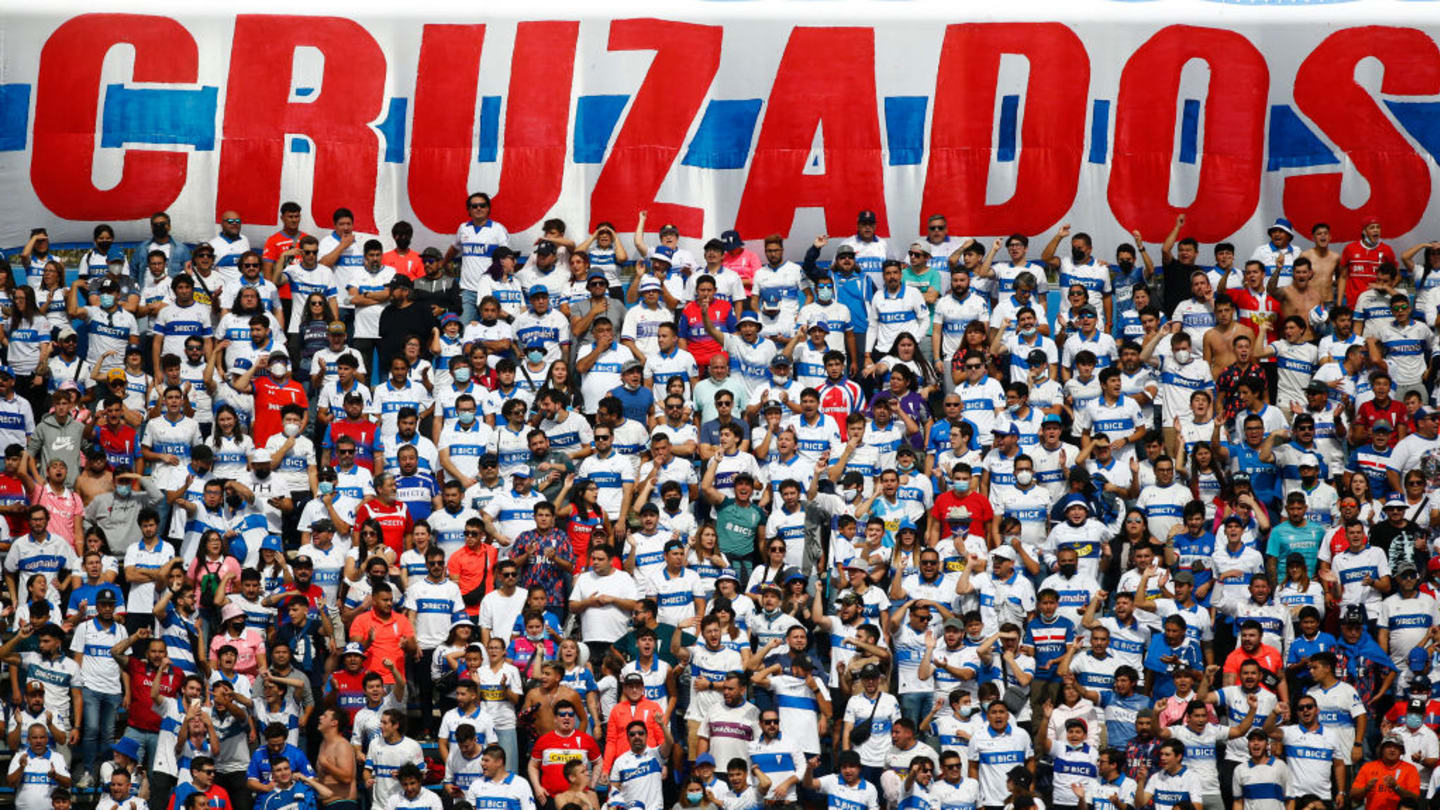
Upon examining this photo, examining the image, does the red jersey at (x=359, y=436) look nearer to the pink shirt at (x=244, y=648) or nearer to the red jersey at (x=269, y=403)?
the red jersey at (x=269, y=403)

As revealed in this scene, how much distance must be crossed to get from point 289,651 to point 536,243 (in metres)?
6.19

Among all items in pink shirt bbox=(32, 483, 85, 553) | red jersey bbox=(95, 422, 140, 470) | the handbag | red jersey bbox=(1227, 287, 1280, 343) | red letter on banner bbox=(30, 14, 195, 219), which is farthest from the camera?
red letter on banner bbox=(30, 14, 195, 219)

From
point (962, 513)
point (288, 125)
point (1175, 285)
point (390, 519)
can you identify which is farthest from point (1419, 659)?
point (288, 125)

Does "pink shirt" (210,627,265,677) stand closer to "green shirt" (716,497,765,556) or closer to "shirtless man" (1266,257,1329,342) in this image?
"green shirt" (716,497,765,556)

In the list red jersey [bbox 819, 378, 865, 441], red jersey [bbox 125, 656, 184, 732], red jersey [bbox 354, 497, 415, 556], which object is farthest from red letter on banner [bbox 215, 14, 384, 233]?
red jersey [bbox 125, 656, 184, 732]

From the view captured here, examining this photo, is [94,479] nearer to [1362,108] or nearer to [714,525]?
[714,525]

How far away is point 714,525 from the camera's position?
19406 mm

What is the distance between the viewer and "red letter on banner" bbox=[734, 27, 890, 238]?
23.5 meters

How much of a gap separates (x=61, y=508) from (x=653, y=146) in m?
7.44

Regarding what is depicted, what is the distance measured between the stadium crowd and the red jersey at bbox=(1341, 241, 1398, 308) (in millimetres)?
34

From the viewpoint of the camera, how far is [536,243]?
2267 centimetres

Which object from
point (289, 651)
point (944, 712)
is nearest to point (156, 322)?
point (289, 651)

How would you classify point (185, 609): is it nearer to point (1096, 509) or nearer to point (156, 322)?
Answer: point (156, 322)

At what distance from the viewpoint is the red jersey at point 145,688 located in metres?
18.0
